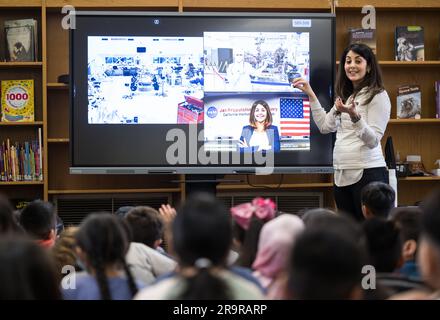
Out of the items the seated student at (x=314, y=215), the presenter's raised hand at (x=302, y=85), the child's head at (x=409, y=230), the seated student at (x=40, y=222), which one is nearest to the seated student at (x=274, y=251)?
the seated student at (x=314, y=215)

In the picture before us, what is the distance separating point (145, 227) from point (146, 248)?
244mm

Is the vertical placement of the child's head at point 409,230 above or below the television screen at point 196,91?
below

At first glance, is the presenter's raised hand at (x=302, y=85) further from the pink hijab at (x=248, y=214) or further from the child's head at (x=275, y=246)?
the child's head at (x=275, y=246)

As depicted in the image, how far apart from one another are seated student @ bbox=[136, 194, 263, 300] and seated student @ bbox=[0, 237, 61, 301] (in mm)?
292

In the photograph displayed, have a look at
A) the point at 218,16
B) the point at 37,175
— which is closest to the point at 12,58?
the point at 37,175

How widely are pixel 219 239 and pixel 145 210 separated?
4.31 ft

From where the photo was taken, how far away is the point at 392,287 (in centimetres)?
216

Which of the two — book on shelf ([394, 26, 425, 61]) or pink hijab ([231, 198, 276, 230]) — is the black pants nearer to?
pink hijab ([231, 198, 276, 230])

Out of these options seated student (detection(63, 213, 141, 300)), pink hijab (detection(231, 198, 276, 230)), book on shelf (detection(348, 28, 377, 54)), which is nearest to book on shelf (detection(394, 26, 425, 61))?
book on shelf (detection(348, 28, 377, 54))

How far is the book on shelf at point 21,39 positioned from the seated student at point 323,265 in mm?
4346

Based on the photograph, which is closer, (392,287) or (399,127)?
(392,287)

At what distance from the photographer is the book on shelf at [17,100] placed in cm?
562

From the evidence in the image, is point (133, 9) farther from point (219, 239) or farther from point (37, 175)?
point (219, 239)

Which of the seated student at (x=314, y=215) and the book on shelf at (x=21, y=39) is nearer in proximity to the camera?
the seated student at (x=314, y=215)
